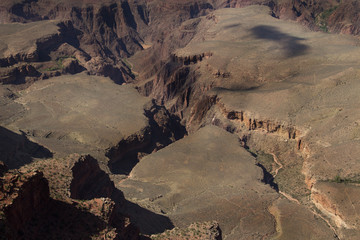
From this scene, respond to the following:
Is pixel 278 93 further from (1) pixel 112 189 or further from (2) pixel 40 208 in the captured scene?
(2) pixel 40 208

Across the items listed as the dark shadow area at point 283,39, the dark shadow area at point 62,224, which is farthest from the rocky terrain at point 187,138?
the dark shadow area at point 283,39

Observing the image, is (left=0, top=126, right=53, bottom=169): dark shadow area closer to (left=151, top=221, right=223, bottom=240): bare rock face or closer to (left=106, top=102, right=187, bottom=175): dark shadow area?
(left=106, top=102, right=187, bottom=175): dark shadow area

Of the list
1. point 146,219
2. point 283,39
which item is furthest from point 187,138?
point 283,39

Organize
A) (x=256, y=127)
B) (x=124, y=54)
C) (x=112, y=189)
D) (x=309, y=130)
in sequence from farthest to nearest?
(x=124, y=54)
(x=256, y=127)
(x=309, y=130)
(x=112, y=189)

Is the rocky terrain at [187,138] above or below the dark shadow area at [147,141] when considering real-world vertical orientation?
above

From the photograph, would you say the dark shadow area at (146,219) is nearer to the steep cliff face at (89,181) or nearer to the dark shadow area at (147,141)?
the steep cliff face at (89,181)

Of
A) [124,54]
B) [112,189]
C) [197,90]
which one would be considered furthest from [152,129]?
[124,54]

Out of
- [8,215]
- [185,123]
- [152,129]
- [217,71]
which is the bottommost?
[185,123]
